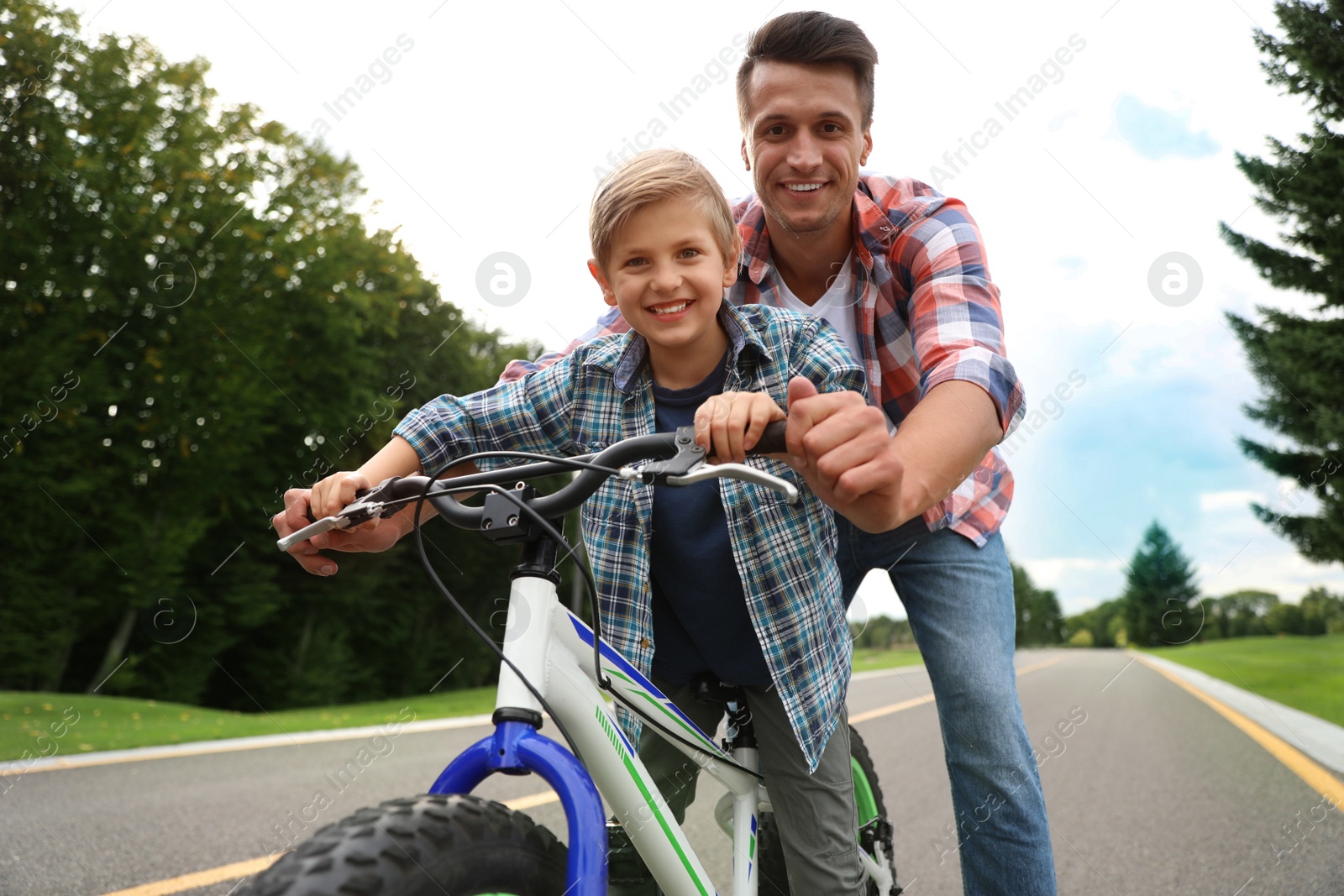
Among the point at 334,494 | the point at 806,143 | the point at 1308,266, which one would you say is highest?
the point at 1308,266

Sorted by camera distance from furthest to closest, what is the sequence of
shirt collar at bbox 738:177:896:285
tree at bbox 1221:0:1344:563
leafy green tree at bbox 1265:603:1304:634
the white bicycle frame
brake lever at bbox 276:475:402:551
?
leafy green tree at bbox 1265:603:1304:634 < tree at bbox 1221:0:1344:563 < shirt collar at bbox 738:177:896:285 < brake lever at bbox 276:475:402:551 < the white bicycle frame

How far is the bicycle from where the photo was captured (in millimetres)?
1086

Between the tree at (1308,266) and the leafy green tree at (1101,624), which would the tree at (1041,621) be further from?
the tree at (1308,266)

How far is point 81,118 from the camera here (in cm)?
1666

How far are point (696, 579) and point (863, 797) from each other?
3.97ft

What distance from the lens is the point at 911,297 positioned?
7.09 feet

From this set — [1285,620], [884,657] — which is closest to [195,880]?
[884,657]

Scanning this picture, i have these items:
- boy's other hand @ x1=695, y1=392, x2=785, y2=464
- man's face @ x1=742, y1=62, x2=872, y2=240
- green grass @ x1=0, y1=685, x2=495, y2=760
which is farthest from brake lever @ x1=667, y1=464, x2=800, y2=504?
green grass @ x1=0, y1=685, x2=495, y2=760

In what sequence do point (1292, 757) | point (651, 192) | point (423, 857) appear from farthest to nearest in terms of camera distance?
point (1292, 757) < point (651, 192) < point (423, 857)

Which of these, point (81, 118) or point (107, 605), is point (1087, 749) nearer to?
point (107, 605)

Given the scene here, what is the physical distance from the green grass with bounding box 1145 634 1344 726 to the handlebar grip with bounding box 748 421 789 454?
37.4ft

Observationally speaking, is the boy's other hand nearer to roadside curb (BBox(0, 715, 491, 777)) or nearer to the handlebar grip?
the handlebar grip

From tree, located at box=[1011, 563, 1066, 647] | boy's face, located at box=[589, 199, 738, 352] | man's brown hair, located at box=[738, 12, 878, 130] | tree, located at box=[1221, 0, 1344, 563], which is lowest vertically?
tree, located at box=[1011, 563, 1066, 647]

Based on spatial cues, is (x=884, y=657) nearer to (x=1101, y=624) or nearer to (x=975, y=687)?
(x=975, y=687)
